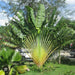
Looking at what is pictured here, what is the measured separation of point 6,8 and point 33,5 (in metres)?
3.78

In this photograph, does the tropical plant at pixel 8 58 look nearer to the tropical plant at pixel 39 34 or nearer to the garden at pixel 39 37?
the garden at pixel 39 37

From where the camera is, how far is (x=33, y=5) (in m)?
20.6

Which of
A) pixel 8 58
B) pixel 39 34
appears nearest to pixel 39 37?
pixel 39 34

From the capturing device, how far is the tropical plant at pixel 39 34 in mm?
11477

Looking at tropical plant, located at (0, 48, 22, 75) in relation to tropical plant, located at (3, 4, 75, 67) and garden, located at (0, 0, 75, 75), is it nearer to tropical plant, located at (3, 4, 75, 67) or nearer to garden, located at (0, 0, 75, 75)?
garden, located at (0, 0, 75, 75)

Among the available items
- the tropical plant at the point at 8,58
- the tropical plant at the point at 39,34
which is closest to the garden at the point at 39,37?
the tropical plant at the point at 39,34

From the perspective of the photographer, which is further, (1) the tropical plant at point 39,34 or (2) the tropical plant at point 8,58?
(1) the tropical plant at point 39,34

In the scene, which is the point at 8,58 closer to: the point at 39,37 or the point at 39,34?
the point at 39,37

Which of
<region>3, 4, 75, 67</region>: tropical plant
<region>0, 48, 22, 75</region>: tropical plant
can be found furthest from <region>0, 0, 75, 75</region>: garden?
<region>0, 48, 22, 75</region>: tropical plant

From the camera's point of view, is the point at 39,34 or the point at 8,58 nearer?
the point at 8,58

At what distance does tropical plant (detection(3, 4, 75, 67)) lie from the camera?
37.7 feet

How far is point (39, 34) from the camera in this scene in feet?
39.3

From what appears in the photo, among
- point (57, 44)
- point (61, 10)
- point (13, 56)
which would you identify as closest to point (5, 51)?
point (13, 56)

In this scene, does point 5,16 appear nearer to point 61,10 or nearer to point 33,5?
point 33,5
